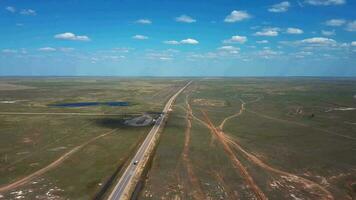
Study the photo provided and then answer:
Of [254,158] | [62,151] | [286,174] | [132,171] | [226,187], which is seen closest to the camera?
[226,187]

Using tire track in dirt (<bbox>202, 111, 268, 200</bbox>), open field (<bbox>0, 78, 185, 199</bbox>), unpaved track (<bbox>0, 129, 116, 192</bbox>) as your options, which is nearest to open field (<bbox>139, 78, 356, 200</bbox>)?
tire track in dirt (<bbox>202, 111, 268, 200</bbox>)

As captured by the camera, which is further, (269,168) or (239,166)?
(239,166)

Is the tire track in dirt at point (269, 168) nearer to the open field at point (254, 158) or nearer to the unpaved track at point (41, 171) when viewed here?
the open field at point (254, 158)

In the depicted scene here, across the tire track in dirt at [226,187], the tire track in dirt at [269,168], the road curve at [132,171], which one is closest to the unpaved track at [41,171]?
the road curve at [132,171]

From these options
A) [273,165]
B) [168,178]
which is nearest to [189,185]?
[168,178]

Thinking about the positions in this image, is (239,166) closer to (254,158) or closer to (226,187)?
(254,158)

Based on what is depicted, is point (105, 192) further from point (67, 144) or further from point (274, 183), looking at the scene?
point (67, 144)

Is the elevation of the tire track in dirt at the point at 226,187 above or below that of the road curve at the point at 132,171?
below

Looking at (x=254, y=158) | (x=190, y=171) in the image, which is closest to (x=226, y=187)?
(x=190, y=171)

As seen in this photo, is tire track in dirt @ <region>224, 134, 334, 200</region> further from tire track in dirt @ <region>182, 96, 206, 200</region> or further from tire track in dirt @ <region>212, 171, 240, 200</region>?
tire track in dirt @ <region>182, 96, 206, 200</region>

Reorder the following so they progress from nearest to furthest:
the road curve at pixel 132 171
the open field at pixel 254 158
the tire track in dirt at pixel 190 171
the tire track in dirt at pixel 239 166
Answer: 1. the road curve at pixel 132 171
2. the tire track in dirt at pixel 190 171
3. the tire track in dirt at pixel 239 166
4. the open field at pixel 254 158

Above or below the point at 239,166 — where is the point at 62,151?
above
